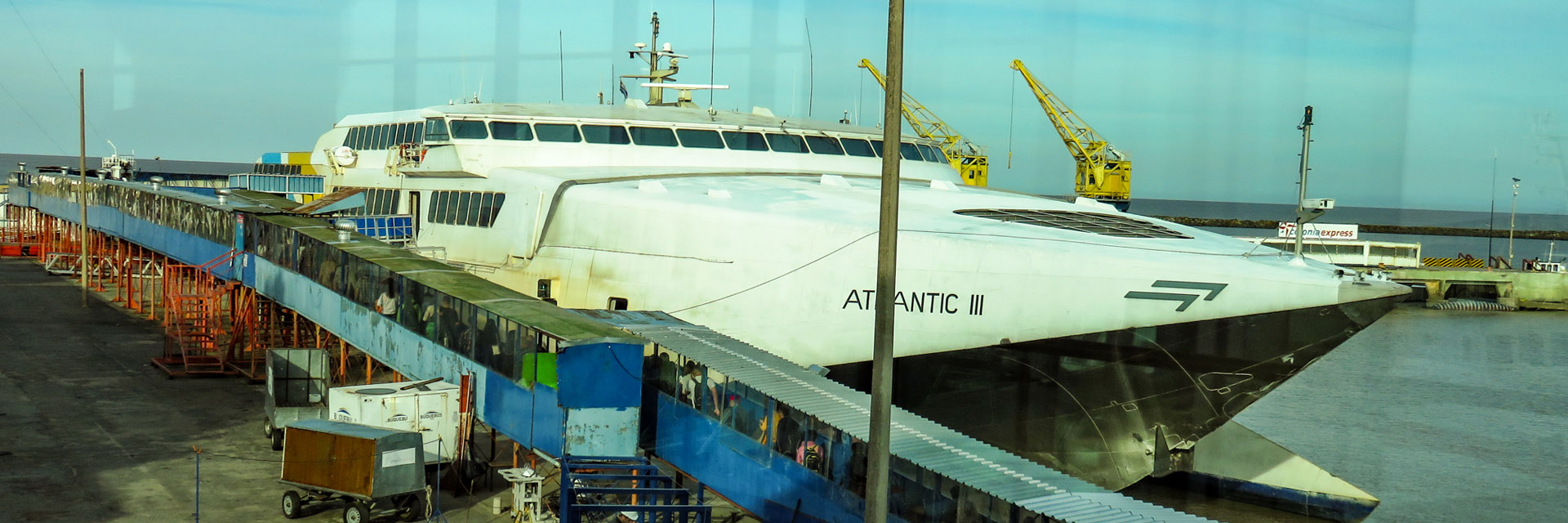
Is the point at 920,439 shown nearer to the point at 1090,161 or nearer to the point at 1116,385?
the point at 1116,385

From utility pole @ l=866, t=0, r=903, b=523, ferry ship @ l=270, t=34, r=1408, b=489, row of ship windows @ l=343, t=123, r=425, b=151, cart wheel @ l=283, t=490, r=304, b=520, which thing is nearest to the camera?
utility pole @ l=866, t=0, r=903, b=523

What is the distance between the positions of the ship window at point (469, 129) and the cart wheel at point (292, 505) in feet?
32.4

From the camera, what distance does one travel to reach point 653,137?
1001 inches

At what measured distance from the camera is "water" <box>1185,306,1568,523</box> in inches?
918

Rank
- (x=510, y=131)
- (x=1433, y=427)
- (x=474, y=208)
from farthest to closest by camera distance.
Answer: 1. (x=1433, y=427)
2. (x=510, y=131)
3. (x=474, y=208)

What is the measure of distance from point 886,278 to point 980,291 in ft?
27.0

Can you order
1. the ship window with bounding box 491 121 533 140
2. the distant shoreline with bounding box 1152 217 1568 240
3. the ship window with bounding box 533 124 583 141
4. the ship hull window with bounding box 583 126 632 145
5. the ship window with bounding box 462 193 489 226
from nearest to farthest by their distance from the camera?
the ship window with bounding box 462 193 489 226 < the ship window with bounding box 491 121 533 140 < the ship window with bounding box 533 124 583 141 < the ship hull window with bounding box 583 126 632 145 < the distant shoreline with bounding box 1152 217 1568 240

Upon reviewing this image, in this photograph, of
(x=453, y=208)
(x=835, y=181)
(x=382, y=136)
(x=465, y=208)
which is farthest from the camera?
(x=382, y=136)

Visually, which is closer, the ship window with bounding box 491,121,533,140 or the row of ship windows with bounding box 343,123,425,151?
the ship window with bounding box 491,121,533,140

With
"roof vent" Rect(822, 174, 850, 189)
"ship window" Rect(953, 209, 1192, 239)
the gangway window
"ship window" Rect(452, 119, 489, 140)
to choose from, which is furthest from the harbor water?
"ship window" Rect(452, 119, 489, 140)

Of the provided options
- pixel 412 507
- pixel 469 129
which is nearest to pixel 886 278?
pixel 412 507

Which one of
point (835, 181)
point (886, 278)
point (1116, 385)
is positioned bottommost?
point (1116, 385)

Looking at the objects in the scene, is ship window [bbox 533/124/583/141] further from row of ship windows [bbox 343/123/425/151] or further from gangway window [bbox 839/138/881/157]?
gangway window [bbox 839/138/881/157]

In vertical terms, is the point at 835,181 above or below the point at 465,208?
above
